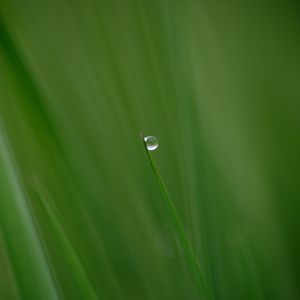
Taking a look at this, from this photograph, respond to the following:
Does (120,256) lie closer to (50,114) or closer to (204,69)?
(50,114)

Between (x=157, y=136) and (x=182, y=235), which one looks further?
(x=157, y=136)

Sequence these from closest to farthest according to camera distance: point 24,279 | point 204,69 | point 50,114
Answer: point 24,279
point 50,114
point 204,69

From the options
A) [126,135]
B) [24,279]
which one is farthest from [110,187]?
[24,279]
